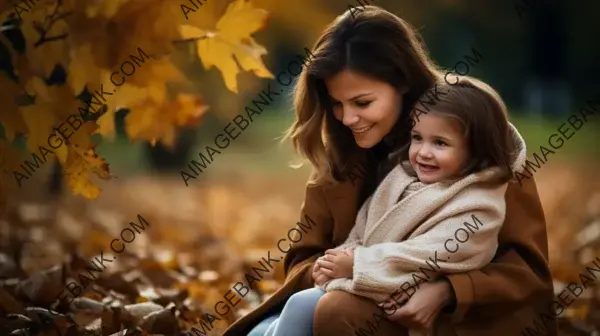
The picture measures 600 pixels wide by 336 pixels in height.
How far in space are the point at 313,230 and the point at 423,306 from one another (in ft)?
1.39

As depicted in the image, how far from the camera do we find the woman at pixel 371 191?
1960 mm

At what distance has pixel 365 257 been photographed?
195cm

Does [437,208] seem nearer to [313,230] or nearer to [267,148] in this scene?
[313,230]

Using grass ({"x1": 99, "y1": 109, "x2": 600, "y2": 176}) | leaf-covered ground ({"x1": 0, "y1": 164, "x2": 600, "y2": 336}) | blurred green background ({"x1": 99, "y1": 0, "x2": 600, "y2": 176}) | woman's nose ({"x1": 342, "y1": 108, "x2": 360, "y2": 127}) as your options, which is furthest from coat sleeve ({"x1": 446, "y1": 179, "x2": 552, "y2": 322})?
grass ({"x1": 99, "y1": 109, "x2": 600, "y2": 176})

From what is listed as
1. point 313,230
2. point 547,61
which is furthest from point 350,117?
point 547,61

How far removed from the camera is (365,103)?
212 cm

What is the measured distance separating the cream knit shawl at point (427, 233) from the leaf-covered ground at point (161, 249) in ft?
2.61

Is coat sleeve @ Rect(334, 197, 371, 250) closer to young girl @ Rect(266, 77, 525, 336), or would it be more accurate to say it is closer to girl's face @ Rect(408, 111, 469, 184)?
young girl @ Rect(266, 77, 525, 336)

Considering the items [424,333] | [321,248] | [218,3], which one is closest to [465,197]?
[424,333]

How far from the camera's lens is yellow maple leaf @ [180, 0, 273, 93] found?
2.55 metres

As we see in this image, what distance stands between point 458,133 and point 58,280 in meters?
1.33

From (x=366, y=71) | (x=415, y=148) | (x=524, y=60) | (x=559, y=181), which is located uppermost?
(x=366, y=71)

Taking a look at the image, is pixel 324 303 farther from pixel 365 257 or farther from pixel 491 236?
pixel 491 236

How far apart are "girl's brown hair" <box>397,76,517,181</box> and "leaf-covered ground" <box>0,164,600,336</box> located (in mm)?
994
